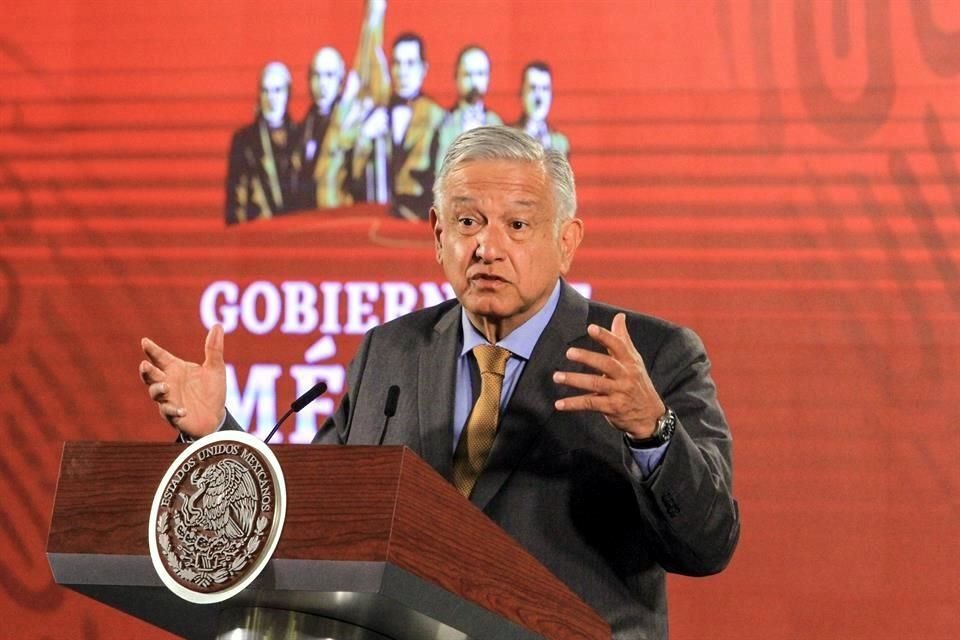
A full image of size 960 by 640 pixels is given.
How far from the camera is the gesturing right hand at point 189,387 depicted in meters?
2.01

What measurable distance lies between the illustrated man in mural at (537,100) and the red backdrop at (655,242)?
3 cm

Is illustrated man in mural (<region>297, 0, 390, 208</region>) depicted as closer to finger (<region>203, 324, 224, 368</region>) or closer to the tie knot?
the tie knot

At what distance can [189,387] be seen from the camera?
2.05 metres

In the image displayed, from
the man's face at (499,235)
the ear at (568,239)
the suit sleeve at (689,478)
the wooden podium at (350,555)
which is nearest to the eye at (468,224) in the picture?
the man's face at (499,235)

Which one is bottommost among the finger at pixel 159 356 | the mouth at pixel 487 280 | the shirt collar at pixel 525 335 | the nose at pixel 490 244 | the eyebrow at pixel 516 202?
the finger at pixel 159 356

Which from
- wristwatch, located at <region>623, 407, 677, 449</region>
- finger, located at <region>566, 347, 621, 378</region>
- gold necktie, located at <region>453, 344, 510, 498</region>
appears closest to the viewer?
finger, located at <region>566, 347, 621, 378</region>

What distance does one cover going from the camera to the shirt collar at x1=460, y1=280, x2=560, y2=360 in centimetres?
237

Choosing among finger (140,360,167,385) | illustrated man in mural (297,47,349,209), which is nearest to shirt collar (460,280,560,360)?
finger (140,360,167,385)

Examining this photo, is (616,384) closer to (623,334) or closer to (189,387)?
(623,334)

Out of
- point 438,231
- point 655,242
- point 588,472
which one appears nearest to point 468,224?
point 438,231

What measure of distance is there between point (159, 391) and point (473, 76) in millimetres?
1844

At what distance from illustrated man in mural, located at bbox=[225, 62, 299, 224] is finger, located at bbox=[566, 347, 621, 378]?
2119 mm

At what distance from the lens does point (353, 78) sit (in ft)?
11.9

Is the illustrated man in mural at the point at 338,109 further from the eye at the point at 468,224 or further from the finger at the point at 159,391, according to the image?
the finger at the point at 159,391
